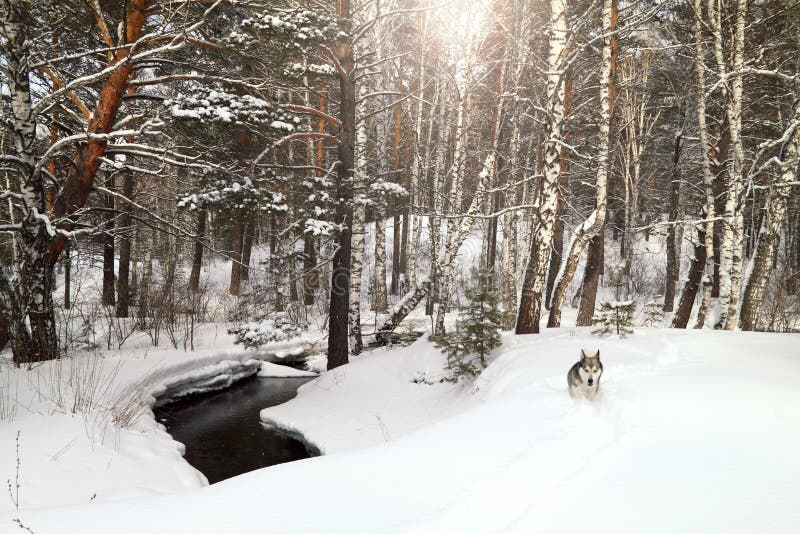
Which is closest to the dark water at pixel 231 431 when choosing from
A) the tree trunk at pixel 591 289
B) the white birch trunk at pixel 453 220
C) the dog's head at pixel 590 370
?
the white birch trunk at pixel 453 220

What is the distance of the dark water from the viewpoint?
7453 mm

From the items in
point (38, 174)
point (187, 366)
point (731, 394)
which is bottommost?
point (187, 366)

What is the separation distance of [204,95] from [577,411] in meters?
8.26

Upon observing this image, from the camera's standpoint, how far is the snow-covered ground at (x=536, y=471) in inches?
97.2

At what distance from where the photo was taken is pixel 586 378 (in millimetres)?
4070

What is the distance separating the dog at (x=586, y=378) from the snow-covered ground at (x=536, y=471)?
0.49ft

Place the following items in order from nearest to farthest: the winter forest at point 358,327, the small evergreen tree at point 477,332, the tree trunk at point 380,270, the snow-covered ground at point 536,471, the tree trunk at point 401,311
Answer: the snow-covered ground at point 536,471 → the winter forest at point 358,327 → the small evergreen tree at point 477,332 → the tree trunk at point 401,311 → the tree trunk at point 380,270

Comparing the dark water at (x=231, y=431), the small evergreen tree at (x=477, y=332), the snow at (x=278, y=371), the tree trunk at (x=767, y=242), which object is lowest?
the dark water at (x=231, y=431)

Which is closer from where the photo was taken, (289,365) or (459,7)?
(459,7)

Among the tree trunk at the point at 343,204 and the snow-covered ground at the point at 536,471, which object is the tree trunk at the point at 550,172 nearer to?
the snow-covered ground at the point at 536,471

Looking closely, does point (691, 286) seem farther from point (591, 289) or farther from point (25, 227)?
point (25, 227)

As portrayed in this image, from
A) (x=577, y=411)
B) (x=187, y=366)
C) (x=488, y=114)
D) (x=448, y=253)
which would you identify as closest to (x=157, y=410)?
(x=187, y=366)

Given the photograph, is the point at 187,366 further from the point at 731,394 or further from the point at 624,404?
the point at 731,394

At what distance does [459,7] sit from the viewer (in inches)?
434
